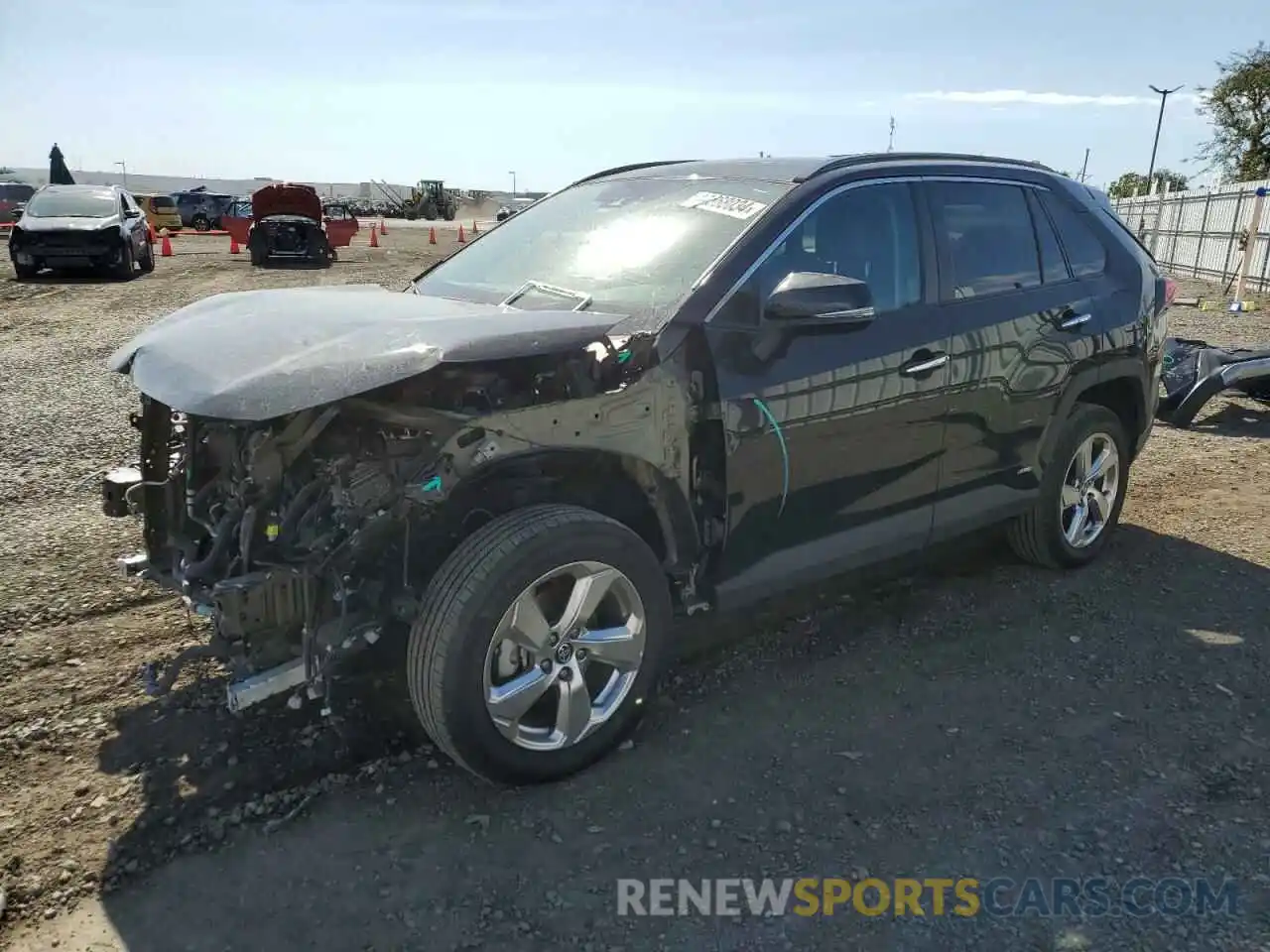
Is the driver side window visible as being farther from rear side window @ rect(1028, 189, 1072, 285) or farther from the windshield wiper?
rear side window @ rect(1028, 189, 1072, 285)

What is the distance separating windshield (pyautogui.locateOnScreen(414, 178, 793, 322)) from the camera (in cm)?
346

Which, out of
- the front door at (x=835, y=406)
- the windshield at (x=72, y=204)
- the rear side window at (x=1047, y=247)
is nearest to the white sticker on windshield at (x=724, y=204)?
the front door at (x=835, y=406)

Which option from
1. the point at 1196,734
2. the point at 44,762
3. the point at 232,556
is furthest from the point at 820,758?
the point at 44,762

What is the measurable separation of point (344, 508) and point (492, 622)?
0.54 meters

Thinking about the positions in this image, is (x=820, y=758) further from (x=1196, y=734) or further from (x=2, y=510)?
(x=2, y=510)

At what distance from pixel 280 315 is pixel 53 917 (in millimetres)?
1876

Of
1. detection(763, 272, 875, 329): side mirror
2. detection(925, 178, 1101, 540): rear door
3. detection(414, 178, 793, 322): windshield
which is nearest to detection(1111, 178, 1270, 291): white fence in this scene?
detection(925, 178, 1101, 540): rear door

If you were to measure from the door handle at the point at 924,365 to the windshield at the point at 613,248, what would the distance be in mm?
826

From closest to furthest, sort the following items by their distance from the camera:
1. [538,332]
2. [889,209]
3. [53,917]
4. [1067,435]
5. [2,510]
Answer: [53,917]
[538,332]
[889,209]
[1067,435]
[2,510]

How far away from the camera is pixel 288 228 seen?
2083 cm

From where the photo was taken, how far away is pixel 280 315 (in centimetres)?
328

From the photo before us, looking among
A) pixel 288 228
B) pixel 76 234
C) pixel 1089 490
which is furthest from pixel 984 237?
pixel 288 228

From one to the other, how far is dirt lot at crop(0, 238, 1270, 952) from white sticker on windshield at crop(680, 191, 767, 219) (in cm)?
174

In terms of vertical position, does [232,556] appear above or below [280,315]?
below
